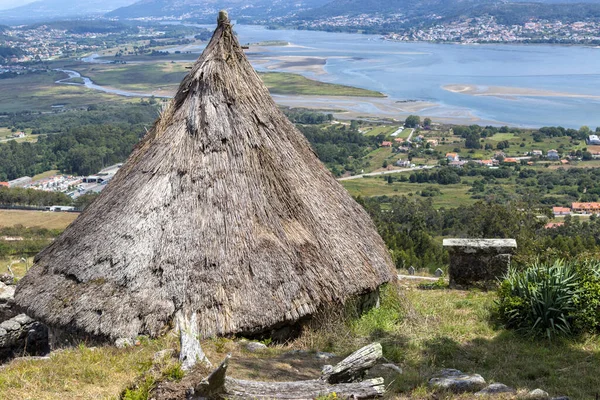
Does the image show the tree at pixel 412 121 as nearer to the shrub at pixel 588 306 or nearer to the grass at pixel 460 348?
the grass at pixel 460 348

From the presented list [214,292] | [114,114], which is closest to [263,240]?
[214,292]

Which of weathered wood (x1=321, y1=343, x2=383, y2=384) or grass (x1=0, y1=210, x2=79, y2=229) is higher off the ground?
weathered wood (x1=321, y1=343, x2=383, y2=384)

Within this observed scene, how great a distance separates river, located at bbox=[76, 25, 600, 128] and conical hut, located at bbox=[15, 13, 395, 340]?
81060 mm

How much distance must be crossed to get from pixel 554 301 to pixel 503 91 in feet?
329

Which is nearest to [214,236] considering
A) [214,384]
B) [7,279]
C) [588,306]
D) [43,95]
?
[214,384]

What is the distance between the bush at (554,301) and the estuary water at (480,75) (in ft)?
269

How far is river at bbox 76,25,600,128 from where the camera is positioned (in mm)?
92075

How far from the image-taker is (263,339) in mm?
8789

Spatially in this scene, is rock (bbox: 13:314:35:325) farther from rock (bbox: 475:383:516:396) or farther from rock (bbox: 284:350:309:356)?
rock (bbox: 475:383:516:396)

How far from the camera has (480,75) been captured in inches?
4732

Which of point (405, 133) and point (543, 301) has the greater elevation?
point (543, 301)

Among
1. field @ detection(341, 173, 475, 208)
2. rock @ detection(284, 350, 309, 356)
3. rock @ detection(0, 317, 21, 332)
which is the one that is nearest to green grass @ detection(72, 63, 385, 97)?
field @ detection(341, 173, 475, 208)

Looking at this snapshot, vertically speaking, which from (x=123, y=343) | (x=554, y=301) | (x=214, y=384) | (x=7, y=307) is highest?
(x=214, y=384)

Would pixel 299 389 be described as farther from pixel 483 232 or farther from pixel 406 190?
pixel 406 190
